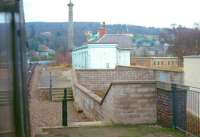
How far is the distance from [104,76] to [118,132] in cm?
1565

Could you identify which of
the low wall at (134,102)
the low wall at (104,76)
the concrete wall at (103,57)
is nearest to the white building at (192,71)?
the low wall at (134,102)

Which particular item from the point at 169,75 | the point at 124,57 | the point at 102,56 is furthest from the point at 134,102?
the point at 124,57

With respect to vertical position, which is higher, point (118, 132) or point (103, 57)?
point (103, 57)

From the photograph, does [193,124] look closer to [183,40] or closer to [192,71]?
[192,71]

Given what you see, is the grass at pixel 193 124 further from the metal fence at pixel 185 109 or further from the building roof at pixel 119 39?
the building roof at pixel 119 39

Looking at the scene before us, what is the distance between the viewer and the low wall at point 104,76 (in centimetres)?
2689

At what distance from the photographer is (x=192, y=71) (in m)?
14.0

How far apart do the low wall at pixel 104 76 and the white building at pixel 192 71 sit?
12332 millimetres

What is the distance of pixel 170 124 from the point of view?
39.3ft

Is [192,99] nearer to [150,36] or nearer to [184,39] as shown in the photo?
[184,39]

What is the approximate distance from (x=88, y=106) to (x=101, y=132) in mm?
6661

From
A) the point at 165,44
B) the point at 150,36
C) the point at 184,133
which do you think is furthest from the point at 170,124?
the point at 150,36

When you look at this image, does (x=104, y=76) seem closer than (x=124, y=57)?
Yes

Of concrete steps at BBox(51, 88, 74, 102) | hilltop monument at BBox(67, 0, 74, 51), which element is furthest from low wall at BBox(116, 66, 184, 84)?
hilltop monument at BBox(67, 0, 74, 51)
